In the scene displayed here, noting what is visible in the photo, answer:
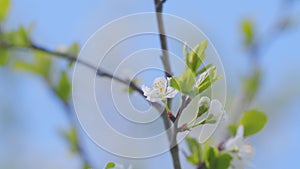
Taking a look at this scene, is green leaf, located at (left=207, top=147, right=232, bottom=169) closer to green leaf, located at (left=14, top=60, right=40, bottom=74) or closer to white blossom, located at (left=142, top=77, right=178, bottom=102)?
white blossom, located at (left=142, top=77, right=178, bottom=102)

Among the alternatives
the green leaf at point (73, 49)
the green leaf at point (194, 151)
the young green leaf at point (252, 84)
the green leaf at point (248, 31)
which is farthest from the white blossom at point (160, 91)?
the green leaf at point (248, 31)

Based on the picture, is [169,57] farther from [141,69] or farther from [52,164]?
[52,164]

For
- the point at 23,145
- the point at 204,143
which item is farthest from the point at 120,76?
the point at 23,145

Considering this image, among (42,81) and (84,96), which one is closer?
(84,96)

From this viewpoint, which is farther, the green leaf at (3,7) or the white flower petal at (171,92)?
the green leaf at (3,7)

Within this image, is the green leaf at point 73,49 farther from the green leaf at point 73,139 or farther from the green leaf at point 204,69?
the green leaf at point 204,69

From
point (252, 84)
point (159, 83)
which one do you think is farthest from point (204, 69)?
point (252, 84)
